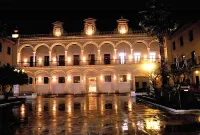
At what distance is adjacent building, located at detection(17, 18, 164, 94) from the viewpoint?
3428 cm

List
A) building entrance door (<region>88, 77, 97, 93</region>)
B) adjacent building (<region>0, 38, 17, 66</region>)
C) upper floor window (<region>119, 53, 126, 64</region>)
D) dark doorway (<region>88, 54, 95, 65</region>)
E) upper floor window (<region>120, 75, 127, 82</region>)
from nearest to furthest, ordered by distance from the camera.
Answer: adjacent building (<region>0, 38, 17, 66</region>) < upper floor window (<region>120, 75, 127, 82</region>) < building entrance door (<region>88, 77, 97, 93</region>) < upper floor window (<region>119, 53, 126, 64</region>) < dark doorway (<region>88, 54, 95, 65</region>)

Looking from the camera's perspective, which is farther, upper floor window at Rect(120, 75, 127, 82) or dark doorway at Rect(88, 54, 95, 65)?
dark doorway at Rect(88, 54, 95, 65)

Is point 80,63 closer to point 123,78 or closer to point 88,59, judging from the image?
point 88,59

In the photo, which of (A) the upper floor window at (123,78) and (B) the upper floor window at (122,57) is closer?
(A) the upper floor window at (123,78)

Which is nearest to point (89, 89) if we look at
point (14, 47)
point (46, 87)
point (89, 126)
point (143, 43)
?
point (46, 87)

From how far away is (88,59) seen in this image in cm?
3600

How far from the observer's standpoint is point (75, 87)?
3497cm

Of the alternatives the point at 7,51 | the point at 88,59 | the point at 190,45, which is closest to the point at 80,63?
the point at 88,59

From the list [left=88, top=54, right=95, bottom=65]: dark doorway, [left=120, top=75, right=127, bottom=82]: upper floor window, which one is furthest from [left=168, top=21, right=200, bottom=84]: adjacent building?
[left=88, top=54, right=95, bottom=65]: dark doorway

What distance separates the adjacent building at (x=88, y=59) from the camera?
1350 inches

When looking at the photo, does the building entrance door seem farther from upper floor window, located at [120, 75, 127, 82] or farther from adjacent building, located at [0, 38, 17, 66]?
adjacent building, located at [0, 38, 17, 66]

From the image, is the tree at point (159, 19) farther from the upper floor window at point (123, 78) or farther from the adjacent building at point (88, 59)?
the upper floor window at point (123, 78)

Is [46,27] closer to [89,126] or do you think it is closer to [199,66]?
[199,66]

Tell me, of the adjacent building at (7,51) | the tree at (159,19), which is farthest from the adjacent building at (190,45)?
the adjacent building at (7,51)
